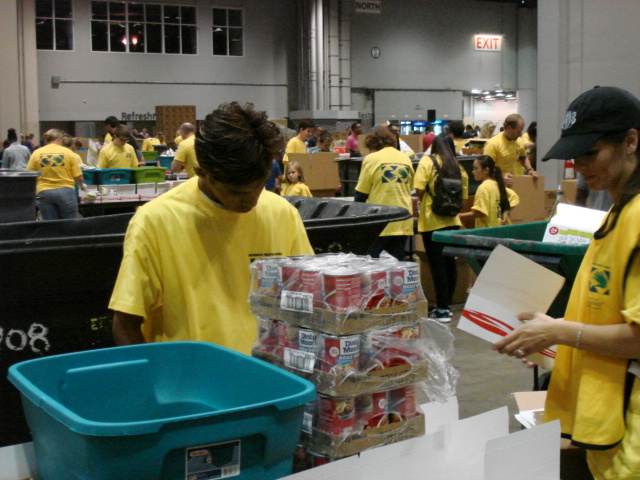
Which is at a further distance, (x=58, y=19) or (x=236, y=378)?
(x=58, y=19)

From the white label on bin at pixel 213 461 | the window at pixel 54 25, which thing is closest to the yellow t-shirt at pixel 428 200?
the white label on bin at pixel 213 461

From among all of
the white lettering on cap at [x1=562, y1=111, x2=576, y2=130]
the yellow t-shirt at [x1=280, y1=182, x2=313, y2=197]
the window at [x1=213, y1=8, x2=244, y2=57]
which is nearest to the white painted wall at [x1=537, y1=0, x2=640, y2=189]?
the yellow t-shirt at [x1=280, y1=182, x2=313, y2=197]

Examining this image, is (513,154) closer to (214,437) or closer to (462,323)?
Answer: (462,323)

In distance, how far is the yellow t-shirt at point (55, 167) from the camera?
27.6ft

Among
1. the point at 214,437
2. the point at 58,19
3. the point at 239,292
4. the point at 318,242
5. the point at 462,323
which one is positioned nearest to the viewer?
the point at 214,437

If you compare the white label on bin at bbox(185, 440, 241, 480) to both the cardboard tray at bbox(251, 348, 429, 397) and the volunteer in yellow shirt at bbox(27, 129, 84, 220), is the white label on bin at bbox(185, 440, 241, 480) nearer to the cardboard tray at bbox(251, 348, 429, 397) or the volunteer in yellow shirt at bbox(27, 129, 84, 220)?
the cardboard tray at bbox(251, 348, 429, 397)

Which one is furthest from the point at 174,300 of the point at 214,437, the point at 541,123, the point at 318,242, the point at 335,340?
the point at 541,123

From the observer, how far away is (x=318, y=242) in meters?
3.57

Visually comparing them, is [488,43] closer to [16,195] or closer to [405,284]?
[16,195]

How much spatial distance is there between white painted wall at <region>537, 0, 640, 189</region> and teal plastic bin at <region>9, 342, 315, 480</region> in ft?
29.3

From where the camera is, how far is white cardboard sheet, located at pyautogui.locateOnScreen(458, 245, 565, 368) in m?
1.74

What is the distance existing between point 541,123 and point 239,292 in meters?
8.95

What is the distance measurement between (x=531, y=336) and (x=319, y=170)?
846 cm

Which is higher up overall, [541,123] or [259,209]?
[541,123]
